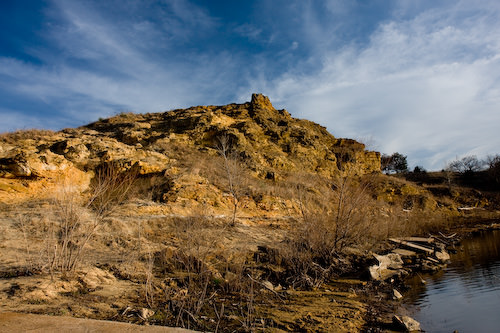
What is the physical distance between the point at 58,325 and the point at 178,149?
66.3ft

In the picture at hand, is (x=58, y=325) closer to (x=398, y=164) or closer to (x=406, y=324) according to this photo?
(x=406, y=324)

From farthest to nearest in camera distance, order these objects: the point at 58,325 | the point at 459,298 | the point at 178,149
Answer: the point at 178,149 → the point at 459,298 → the point at 58,325

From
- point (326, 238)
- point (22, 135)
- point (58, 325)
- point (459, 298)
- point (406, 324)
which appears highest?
point (22, 135)

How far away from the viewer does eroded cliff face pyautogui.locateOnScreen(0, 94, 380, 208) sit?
13688 millimetres

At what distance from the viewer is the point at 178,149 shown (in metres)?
23.4

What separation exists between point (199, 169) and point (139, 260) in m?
10.9

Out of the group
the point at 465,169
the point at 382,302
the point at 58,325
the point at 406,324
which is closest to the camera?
the point at 58,325

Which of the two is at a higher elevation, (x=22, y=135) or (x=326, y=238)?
(x=22, y=135)

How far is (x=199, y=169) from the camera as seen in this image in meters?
18.8

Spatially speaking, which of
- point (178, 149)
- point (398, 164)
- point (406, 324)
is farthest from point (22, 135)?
point (398, 164)

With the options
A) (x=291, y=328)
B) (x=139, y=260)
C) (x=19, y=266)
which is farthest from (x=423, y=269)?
(x=19, y=266)

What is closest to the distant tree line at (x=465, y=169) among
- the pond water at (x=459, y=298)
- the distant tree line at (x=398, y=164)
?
the distant tree line at (x=398, y=164)

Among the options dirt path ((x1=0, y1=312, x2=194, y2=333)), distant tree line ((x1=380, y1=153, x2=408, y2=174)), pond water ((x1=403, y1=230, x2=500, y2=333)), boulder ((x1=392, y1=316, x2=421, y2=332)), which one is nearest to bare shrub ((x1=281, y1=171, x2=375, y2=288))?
pond water ((x1=403, y1=230, x2=500, y2=333))

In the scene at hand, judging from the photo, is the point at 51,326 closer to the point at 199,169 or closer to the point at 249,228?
the point at 249,228
